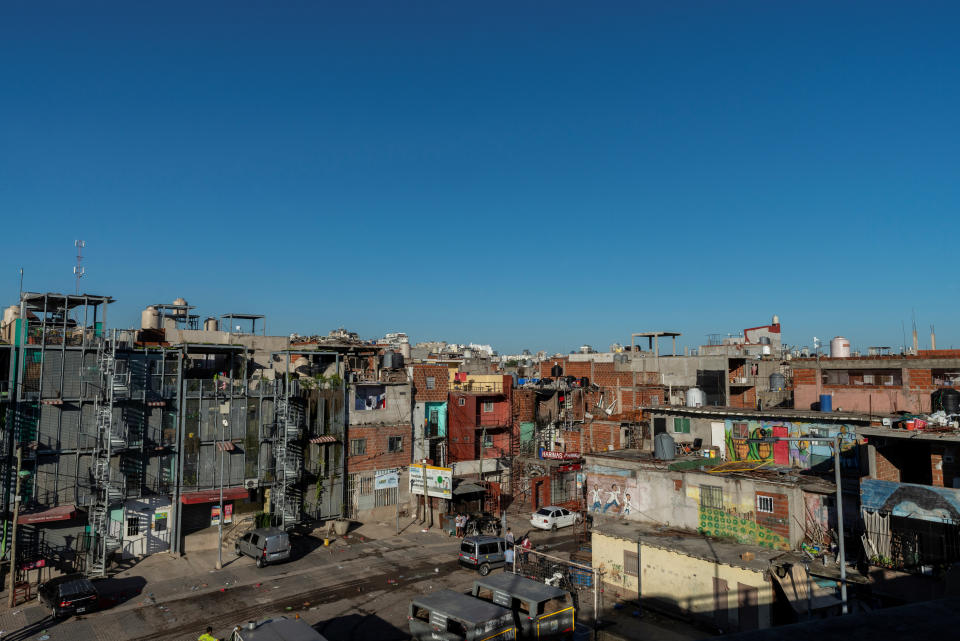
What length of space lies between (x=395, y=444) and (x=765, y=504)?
85.9 ft

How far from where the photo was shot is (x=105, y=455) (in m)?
34.0

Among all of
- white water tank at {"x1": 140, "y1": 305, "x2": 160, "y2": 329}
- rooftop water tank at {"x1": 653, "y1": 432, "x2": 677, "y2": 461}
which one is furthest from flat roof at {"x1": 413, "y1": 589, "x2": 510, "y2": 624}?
white water tank at {"x1": 140, "y1": 305, "x2": 160, "y2": 329}

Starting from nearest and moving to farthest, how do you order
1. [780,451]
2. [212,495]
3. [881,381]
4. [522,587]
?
1. [522,587]
2. [780,451]
3. [212,495]
4. [881,381]

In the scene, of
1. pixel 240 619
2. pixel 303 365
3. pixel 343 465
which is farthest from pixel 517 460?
pixel 240 619

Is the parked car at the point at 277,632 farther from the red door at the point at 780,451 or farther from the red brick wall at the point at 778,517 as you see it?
the red door at the point at 780,451

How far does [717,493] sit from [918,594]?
840cm

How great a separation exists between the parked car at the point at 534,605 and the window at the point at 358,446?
2227cm

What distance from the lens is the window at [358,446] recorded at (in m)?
44.0

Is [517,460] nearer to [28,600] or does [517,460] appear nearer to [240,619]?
[240,619]

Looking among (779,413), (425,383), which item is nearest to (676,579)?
(779,413)

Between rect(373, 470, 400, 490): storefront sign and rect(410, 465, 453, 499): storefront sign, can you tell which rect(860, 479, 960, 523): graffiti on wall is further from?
rect(373, 470, 400, 490): storefront sign

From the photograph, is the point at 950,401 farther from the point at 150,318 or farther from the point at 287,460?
the point at 150,318

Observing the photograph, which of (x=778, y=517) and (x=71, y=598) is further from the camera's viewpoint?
(x=778, y=517)

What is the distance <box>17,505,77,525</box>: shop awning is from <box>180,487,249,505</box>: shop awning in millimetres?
5630
